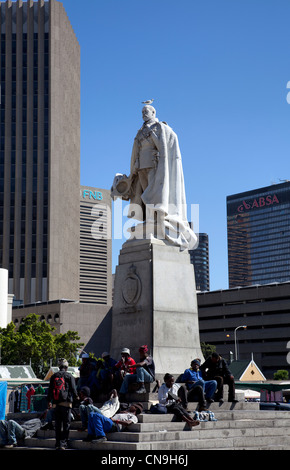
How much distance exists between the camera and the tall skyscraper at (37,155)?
391ft

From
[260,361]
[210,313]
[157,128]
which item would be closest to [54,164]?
[210,313]

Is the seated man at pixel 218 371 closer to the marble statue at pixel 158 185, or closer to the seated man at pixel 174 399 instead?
the seated man at pixel 174 399

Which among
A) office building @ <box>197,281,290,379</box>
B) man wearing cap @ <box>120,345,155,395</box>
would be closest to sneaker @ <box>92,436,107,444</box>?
man wearing cap @ <box>120,345,155,395</box>

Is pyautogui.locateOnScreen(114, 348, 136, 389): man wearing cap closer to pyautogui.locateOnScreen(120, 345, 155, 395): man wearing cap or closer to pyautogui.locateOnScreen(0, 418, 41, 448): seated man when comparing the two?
pyautogui.locateOnScreen(120, 345, 155, 395): man wearing cap

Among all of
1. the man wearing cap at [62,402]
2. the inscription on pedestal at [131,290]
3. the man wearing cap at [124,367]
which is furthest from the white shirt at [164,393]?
the inscription on pedestal at [131,290]

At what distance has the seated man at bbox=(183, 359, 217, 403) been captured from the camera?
52.5 ft

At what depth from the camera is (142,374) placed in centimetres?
1611

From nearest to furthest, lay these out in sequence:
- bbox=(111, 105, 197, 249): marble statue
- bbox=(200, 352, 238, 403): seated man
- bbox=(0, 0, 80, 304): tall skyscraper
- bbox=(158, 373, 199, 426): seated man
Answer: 1. bbox=(158, 373, 199, 426): seated man
2. bbox=(200, 352, 238, 403): seated man
3. bbox=(111, 105, 197, 249): marble statue
4. bbox=(0, 0, 80, 304): tall skyscraper

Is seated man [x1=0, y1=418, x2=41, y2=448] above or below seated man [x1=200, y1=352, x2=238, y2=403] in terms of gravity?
below

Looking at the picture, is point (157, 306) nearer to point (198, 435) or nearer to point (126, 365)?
point (126, 365)

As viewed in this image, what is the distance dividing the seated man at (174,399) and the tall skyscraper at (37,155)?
103189 mm

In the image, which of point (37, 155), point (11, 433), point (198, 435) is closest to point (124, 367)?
point (198, 435)

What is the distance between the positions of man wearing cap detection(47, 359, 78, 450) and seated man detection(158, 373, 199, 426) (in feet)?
6.55

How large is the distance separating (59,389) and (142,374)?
229 cm
